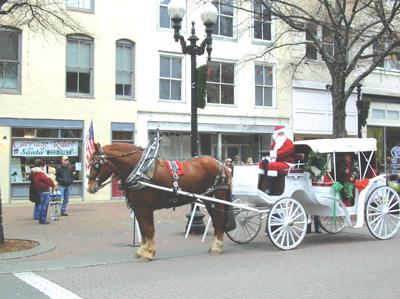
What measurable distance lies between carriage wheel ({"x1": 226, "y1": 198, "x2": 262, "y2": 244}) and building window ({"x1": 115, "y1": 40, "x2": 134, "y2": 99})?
12673 millimetres

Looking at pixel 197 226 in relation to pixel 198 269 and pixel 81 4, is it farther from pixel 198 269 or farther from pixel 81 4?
pixel 81 4

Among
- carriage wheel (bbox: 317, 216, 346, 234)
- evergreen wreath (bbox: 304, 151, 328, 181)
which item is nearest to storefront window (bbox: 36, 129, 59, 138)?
carriage wheel (bbox: 317, 216, 346, 234)

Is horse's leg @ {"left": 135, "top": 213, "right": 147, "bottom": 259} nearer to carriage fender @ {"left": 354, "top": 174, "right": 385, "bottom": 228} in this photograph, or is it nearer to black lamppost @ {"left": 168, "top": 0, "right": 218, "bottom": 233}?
black lamppost @ {"left": 168, "top": 0, "right": 218, "bottom": 233}

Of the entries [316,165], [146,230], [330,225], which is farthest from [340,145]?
[146,230]

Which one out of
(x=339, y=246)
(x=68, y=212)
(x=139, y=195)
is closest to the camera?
(x=139, y=195)

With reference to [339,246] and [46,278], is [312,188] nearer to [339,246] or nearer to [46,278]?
[339,246]

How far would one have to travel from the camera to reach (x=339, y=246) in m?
11.3

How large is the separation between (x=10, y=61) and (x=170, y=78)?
22.6ft

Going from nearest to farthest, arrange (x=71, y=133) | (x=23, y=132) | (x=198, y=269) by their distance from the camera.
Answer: (x=198, y=269)
(x=23, y=132)
(x=71, y=133)

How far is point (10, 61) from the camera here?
21.2 meters

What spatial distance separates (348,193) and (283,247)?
219 cm

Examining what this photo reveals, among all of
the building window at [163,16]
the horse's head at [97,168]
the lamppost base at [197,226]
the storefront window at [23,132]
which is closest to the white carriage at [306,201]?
the lamppost base at [197,226]

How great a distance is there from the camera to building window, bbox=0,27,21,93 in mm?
21031

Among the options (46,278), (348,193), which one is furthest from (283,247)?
(46,278)
